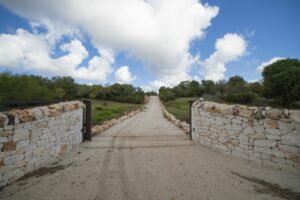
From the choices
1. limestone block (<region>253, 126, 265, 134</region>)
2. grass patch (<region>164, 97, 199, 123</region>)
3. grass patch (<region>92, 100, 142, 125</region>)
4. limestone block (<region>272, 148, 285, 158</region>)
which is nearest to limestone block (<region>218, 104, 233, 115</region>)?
limestone block (<region>253, 126, 265, 134</region>)

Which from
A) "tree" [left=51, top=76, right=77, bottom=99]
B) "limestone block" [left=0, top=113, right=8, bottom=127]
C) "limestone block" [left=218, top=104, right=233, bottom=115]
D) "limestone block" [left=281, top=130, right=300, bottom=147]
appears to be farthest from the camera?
"tree" [left=51, top=76, right=77, bottom=99]

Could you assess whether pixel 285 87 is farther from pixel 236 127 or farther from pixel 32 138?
pixel 32 138

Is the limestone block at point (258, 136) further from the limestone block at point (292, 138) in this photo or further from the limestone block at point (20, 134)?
the limestone block at point (20, 134)

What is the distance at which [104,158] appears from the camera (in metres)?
5.01

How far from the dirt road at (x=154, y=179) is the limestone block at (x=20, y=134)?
930mm

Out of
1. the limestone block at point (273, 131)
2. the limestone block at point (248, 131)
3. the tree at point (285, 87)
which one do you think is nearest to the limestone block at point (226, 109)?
the limestone block at point (248, 131)

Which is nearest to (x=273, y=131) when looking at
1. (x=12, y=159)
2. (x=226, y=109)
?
(x=226, y=109)

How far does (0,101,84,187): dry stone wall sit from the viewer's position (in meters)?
3.39

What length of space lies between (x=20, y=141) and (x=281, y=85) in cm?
3638

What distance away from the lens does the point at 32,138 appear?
404cm

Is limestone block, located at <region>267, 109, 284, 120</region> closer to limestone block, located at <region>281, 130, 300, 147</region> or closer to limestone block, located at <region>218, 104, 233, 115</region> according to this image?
limestone block, located at <region>281, 130, 300, 147</region>

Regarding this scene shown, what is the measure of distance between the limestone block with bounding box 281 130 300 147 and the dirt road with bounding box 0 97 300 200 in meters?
0.73

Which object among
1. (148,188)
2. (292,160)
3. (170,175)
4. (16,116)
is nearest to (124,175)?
(148,188)

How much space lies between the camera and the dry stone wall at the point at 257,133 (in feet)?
12.5
